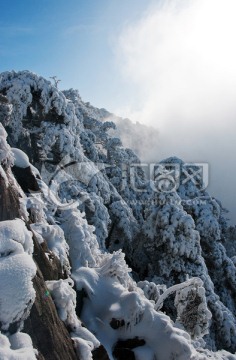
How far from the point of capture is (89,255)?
9.12 metres

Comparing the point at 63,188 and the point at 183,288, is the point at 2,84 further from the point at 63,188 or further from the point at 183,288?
the point at 183,288

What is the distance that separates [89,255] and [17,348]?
4.47 meters

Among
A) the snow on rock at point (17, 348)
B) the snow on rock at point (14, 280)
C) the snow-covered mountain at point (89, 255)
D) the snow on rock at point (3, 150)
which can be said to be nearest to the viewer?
the snow on rock at point (17, 348)

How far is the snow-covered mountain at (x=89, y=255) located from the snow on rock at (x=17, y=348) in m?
0.02

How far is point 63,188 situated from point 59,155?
85.8 inches

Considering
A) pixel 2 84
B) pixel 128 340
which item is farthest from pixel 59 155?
pixel 128 340

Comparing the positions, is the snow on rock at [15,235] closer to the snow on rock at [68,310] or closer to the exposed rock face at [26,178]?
the snow on rock at [68,310]

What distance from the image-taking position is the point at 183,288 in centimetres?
1123

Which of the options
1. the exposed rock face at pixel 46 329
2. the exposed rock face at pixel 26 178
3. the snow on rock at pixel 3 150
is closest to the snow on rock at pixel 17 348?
the exposed rock face at pixel 46 329

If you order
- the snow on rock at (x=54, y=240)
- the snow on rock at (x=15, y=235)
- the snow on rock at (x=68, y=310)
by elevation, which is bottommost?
the snow on rock at (x=68, y=310)

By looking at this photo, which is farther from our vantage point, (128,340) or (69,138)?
(69,138)

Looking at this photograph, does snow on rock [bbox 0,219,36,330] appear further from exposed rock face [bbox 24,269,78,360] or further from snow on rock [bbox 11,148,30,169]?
snow on rock [bbox 11,148,30,169]

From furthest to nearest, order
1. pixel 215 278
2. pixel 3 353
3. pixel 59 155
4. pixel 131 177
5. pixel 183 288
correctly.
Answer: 1. pixel 131 177
2. pixel 215 278
3. pixel 59 155
4. pixel 183 288
5. pixel 3 353

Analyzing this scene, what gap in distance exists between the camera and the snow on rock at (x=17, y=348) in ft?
14.2
